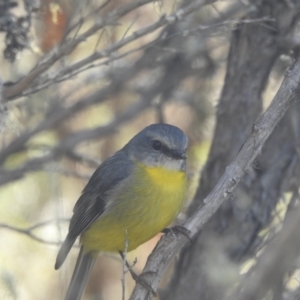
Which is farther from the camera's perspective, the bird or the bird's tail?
the bird's tail

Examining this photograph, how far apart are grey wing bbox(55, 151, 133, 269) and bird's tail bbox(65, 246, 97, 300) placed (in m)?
0.26

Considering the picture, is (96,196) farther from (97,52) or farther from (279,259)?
(279,259)

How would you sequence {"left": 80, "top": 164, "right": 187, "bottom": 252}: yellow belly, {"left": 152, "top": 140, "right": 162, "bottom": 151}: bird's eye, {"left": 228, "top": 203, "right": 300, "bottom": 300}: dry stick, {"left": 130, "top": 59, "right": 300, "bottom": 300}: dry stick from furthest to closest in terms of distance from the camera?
1. {"left": 152, "top": 140, "right": 162, "bottom": 151}: bird's eye
2. {"left": 80, "top": 164, "right": 187, "bottom": 252}: yellow belly
3. {"left": 130, "top": 59, "right": 300, "bottom": 300}: dry stick
4. {"left": 228, "top": 203, "right": 300, "bottom": 300}: dry stick

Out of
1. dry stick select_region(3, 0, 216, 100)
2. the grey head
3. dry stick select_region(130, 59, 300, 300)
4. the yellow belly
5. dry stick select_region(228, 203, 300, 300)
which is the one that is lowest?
dry stick select_region(228, 203, 300, 300)

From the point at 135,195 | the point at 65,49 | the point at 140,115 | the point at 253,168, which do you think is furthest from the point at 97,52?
the point at 140,115

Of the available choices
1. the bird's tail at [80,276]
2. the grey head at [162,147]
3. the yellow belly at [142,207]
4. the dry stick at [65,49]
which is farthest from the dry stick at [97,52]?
the bird's tail at [80,276]

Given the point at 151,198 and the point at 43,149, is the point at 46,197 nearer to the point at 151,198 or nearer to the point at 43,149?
the point at 43,149

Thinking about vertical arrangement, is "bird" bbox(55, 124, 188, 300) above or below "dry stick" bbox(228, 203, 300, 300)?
above

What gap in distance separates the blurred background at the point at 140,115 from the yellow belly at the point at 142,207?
353 mm

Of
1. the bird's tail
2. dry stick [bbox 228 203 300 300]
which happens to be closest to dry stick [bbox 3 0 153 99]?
the bird's tail

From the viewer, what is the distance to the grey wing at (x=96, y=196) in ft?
15.1

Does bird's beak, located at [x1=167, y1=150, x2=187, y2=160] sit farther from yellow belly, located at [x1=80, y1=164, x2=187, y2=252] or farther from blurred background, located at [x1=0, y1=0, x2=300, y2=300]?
blurred background, located at [x1=0, y1=0, x2=300, y2=300]

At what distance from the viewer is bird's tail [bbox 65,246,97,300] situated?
493 cm

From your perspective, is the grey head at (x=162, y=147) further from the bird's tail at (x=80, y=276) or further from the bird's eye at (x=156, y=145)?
the bird's tail at (x=80, y=276)
